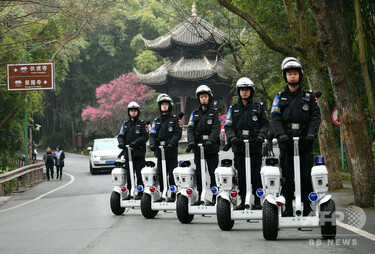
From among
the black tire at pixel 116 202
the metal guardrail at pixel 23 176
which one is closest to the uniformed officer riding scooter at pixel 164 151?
the black tire at pixel 116 202

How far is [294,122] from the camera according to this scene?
8078 millimetres

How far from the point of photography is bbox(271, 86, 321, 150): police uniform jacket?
8.02 meters

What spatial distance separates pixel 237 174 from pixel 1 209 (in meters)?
9.95

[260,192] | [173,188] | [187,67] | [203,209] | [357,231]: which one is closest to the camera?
[260,192]

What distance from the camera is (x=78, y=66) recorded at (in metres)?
74.9

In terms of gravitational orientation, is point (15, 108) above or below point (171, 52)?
below

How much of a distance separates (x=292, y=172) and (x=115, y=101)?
2216 inches

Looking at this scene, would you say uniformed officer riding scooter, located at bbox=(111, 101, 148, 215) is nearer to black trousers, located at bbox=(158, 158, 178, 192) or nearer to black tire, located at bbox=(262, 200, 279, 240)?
black trousers, located at bbox=(158, 158, 178, 192)

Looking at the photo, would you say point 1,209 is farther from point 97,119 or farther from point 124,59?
point 124,59

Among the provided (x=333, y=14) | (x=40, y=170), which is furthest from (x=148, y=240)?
(x=40, y=170)

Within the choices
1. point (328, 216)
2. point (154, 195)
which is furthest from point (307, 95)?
point (154, 195)

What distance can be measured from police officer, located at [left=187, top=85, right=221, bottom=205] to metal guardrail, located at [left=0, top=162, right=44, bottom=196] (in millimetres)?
13011

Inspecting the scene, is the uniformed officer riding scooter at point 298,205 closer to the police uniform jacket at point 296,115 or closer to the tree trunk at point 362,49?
the police uniform jacket at point 296,115

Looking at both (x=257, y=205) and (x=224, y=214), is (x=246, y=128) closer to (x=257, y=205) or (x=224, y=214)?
(x=257, y=205)
